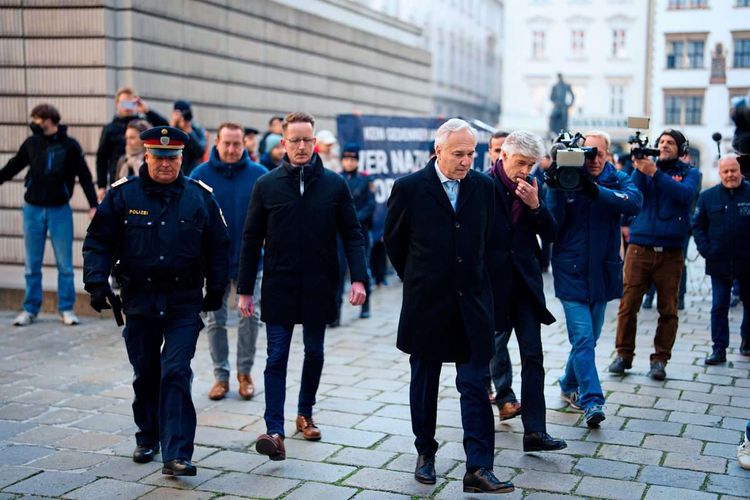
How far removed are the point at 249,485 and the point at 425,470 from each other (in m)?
0.96

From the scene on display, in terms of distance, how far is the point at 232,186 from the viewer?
7.26 metres

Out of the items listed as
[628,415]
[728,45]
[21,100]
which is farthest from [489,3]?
[628,415]

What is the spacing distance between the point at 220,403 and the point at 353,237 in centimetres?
175

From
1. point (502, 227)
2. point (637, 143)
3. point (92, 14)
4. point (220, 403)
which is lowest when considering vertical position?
point (220, 403)

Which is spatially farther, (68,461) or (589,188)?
(589,188)

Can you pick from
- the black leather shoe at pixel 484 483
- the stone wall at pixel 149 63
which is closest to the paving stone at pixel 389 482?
the black leather shoe at pixel 484 483

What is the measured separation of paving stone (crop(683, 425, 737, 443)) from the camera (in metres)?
6.08

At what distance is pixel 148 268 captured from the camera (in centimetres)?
539

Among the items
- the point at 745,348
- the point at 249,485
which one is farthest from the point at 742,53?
the point at 249,485

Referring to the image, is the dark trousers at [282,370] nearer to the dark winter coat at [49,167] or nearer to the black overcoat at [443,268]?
the black overcoat at [443,268]

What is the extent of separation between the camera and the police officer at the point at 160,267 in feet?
17.6

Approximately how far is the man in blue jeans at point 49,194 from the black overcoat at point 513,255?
17.1ft

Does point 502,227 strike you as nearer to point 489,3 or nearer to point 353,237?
point 353,237

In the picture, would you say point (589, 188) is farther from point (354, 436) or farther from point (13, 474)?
point (13, 474)
